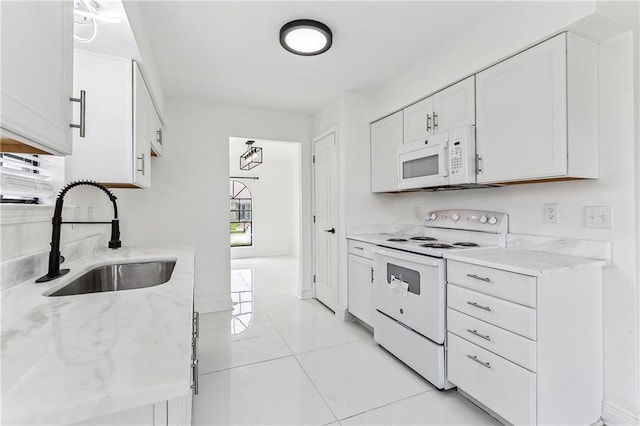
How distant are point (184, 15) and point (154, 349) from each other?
2.17 m

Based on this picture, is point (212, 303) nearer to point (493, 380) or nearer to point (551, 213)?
point (493, 380)

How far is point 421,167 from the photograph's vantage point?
2539 millimetres

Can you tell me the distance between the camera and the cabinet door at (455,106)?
213cm

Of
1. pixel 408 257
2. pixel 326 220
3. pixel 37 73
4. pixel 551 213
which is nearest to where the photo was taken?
pixel 37 73

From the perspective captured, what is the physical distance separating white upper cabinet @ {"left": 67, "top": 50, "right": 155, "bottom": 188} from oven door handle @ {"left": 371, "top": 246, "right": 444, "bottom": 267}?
1.96 m

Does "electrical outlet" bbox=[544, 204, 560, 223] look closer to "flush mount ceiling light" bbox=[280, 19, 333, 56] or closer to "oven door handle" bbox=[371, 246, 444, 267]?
"oven door handle" bbox=[371, 246, 444, 267]

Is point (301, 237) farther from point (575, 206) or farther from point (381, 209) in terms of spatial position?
point (575, 206)

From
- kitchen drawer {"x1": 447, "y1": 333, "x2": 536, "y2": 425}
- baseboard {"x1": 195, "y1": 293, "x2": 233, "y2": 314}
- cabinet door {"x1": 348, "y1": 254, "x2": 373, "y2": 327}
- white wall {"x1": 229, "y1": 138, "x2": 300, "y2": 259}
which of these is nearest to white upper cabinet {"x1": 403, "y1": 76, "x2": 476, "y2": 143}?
cabinet door {"x1": 348, "y1": 254, "x2": 373, "y2": 327}

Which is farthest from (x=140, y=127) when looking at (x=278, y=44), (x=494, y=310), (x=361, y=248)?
(x=494, y=310)

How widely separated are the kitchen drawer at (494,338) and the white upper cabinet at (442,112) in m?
1.37

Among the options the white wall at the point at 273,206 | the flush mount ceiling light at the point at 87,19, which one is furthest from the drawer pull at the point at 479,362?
the white wall at the point at 273,206

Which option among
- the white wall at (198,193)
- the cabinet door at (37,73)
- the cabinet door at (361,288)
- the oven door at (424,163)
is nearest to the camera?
the cabinet door at (37,73)

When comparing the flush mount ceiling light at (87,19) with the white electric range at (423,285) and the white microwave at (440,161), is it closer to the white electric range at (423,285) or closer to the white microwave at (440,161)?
the white microwave at (440,161)

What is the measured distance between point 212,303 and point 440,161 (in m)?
2.92
